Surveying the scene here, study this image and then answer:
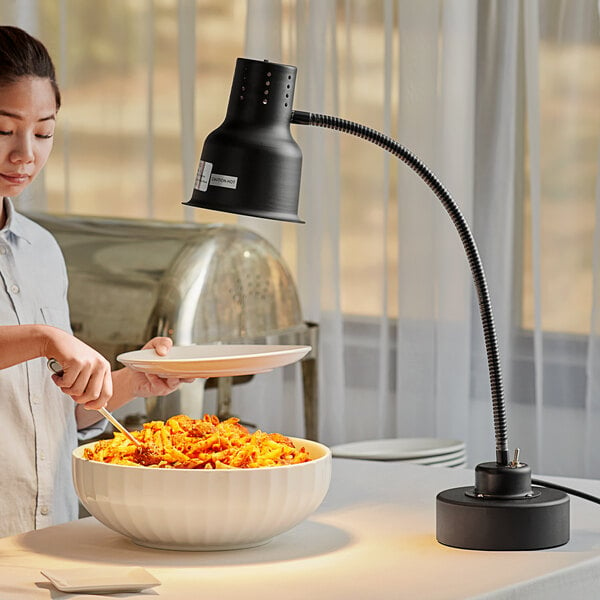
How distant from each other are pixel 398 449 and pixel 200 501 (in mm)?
1790

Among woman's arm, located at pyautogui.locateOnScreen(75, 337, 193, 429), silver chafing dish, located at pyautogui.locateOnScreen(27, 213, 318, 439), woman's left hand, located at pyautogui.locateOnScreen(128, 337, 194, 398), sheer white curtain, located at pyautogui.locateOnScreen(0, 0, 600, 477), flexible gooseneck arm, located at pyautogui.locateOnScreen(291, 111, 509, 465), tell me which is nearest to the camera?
flexible gooseneck arm, located at pyautogui.locateOnScreen(291, 111, 509, 465)

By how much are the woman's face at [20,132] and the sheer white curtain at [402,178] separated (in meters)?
1.78

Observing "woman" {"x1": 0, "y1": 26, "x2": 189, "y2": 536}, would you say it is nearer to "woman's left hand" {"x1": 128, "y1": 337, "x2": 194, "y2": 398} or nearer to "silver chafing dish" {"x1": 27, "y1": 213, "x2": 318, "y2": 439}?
"woman's left hand" {"x1": 128, "y1": 337, "x2": 194, "y2": 398}

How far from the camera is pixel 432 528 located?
1.31 m

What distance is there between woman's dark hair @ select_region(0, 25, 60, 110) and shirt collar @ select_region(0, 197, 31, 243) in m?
0.19

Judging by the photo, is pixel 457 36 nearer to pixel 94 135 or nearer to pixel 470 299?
pixel 470 299

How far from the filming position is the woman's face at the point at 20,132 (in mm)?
1514

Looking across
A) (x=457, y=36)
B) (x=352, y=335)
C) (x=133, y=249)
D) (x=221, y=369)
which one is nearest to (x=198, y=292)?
(x=133, y=249)

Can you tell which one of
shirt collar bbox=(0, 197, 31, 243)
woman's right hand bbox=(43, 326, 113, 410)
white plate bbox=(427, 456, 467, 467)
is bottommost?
white plate bbox=(427, 456, 467, 467)

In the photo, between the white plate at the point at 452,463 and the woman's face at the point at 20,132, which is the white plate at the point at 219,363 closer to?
the woman's face at the point at 20,132

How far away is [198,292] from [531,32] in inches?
47.6

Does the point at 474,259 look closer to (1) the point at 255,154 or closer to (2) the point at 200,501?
(1) the point at 255,154

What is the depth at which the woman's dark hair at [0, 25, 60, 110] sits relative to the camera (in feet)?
5.03

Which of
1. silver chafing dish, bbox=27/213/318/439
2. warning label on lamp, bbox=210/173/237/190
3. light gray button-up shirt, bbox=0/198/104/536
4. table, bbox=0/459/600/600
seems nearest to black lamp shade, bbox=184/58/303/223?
warning label on lamp, bbox=210/173/237/190
